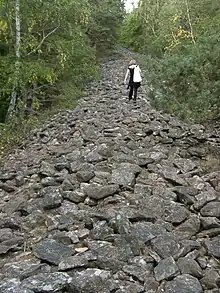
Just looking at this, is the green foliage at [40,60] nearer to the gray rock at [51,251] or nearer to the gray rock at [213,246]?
the gray rock at [51,251]

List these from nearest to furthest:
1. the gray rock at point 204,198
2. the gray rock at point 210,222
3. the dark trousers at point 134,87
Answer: the gray rock at point 210,222, the gray rock at point 204,198, the dark trousers at point 134,87

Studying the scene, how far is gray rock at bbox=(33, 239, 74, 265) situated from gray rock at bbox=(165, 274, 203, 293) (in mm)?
1340

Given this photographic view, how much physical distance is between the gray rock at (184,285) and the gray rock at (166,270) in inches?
4.0

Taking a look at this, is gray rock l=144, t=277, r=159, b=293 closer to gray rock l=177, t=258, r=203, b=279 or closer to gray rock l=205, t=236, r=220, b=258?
gray rock l=177, t=258, r=203, b=279

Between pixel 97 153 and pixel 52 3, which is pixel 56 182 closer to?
pixel 97 153

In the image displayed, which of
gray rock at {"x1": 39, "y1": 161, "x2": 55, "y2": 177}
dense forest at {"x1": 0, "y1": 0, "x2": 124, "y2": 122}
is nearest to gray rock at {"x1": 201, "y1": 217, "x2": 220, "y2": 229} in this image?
gray rock at {"x1": 39, "y1": 161, "x2": 55, "y2": 177}

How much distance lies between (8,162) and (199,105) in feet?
17.4

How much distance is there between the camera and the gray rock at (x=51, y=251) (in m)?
5.40

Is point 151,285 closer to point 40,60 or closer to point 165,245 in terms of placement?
point 165,245

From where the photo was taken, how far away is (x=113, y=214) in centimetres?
648

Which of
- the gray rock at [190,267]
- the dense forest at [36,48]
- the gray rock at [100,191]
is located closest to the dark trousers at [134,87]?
A: the dense forest at [36,48]

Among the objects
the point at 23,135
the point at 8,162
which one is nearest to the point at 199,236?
the point at 8,162

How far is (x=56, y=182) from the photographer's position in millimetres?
8180

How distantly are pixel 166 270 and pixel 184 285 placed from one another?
340 mm
